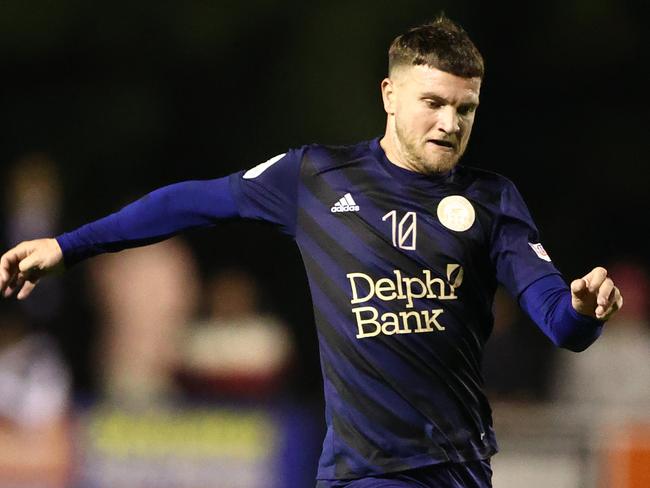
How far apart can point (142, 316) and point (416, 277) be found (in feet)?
18.3

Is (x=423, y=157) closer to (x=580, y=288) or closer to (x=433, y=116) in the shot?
(x=433, y=116)

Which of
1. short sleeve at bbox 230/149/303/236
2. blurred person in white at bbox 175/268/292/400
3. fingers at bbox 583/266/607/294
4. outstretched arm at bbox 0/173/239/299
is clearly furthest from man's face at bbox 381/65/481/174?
blurred person in white at bbox 175/268/292/400

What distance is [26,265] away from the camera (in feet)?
18.4

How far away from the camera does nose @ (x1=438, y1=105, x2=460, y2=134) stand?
5.36 metres

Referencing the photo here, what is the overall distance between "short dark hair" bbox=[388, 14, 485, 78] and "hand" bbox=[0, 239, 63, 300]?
143 cm

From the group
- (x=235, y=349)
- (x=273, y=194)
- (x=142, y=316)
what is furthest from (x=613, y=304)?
(x=142, y=316)

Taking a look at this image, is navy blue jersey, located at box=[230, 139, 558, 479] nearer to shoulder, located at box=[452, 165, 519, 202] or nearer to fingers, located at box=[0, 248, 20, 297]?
shoulder, located at box=[452, 165, 519, 202]

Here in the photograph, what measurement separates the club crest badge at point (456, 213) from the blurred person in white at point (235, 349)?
176 inches

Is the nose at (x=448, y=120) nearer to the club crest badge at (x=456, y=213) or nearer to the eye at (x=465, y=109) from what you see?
the eye at (x=465, y=109)

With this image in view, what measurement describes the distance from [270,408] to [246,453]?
12.0 inches

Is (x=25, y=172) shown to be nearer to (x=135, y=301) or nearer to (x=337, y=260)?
(x=135, y=301)

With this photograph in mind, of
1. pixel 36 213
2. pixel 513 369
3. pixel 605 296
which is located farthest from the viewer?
pixel 36 213

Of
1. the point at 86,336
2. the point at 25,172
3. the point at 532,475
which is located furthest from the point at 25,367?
the point at 532,475

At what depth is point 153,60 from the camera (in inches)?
538
